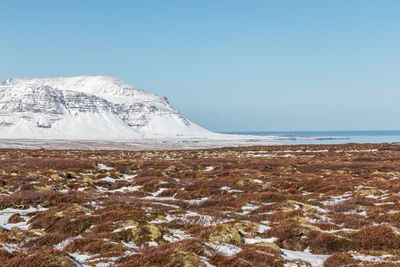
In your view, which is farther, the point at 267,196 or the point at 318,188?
the point at 318,188

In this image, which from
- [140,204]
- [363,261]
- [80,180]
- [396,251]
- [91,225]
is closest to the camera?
[363,261]

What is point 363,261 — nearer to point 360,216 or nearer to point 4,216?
point 360,216

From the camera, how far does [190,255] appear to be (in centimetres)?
765

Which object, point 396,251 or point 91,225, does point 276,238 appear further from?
point 91,225

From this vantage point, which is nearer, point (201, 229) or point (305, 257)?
point (305, 257)

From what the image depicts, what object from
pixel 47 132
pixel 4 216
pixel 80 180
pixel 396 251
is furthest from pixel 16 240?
pixel 47 132

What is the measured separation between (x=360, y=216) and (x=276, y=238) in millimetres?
5057

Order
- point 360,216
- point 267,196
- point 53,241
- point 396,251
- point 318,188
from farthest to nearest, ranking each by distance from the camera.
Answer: point 318,188
point 267,196
point 360,216
point 53,241
point 396,251

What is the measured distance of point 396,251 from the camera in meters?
9.14

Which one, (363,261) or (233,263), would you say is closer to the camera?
(233,263)

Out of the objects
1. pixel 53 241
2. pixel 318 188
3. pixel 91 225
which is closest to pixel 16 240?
pixel 53 241

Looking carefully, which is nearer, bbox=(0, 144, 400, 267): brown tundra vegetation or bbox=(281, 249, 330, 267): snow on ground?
bbox=(0, 144, 400, 267): brown tundra vegetation

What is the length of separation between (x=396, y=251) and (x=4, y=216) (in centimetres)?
1476

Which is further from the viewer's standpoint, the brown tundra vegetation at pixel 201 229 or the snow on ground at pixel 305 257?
the snow on ground at pixel 305 257
